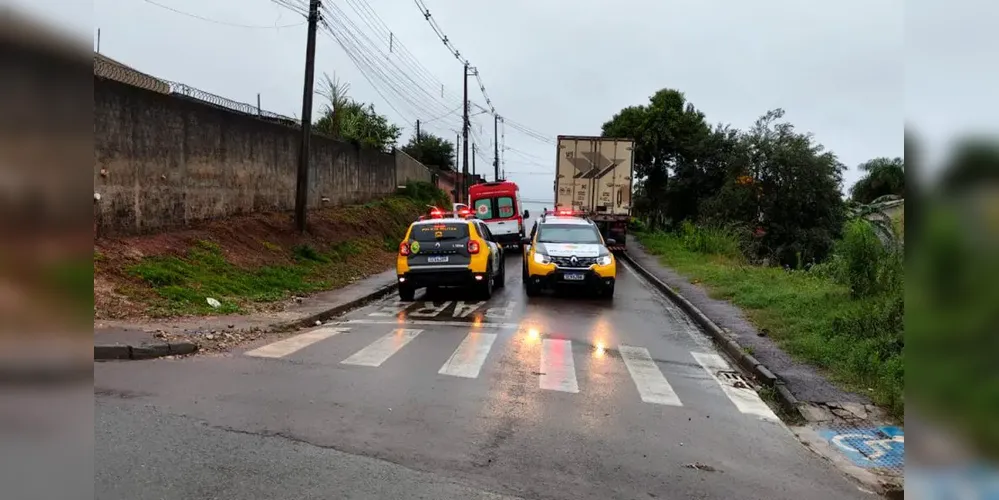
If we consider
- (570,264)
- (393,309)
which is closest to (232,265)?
(393,309)

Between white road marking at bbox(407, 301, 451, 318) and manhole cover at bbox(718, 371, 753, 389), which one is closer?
manhole cover at bbox(718, 371, 753, 389)

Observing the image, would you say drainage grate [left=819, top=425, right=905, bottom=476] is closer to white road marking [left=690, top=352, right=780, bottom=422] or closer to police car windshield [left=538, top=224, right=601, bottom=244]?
white road marking [left=690, top=352, right=780, bottom=422]

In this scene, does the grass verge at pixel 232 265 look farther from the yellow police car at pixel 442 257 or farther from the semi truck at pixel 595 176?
the semi truck at pixel 595 176

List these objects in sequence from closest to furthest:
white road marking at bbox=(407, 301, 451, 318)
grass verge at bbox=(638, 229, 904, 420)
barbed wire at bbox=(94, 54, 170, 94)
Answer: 1. grass verge at bbox=(638, 229, 904, 420)
2. white road marking at bbox=(407, 301, 451, 318)
3. barbed wire at bbox=(94, 54, 170, 94)

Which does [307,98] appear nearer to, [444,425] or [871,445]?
[444,425]

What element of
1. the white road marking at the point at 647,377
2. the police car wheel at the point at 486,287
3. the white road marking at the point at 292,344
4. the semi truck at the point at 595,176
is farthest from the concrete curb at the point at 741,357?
the semi truck at the point at 595,176

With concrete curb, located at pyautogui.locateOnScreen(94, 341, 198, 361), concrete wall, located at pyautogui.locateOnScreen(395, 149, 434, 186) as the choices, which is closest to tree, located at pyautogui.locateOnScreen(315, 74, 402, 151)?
concrete wall, located at pyautogui.locateOnScreen(395, 149, 434, 186)

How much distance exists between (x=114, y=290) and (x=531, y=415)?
8127 mm

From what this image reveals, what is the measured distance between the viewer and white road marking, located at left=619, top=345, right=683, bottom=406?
6.71 metres

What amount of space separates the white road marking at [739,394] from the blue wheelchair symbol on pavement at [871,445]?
626mm

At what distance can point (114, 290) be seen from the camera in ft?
34.8

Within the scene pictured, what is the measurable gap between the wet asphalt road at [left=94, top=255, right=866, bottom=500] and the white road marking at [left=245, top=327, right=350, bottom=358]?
0.03 m
